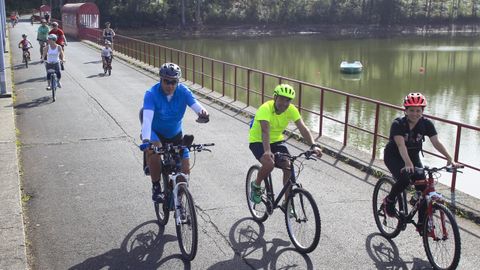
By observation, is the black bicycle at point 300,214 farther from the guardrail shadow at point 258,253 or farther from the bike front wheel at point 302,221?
the guardrail shadow at point 258,253

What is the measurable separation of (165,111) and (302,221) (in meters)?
1.90

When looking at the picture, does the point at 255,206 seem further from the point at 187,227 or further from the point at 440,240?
the point at 440,240

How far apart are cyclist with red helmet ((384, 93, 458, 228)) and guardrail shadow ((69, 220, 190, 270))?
7.80ft

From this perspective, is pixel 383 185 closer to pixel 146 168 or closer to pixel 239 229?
pixel 239 229

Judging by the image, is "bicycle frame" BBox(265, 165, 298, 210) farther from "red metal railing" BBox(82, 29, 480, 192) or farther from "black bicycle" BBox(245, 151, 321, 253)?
"red metal railing" BBox(82, 29, 480, 192)

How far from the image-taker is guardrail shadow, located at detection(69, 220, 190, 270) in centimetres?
565

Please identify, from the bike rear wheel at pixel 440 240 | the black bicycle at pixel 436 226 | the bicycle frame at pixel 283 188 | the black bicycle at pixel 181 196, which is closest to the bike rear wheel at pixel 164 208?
the black bicycle at pixel 181 196

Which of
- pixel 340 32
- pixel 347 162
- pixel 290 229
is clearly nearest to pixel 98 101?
pixel 347 162

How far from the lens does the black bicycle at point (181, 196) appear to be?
5.51 metres

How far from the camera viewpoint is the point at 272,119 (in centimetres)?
617

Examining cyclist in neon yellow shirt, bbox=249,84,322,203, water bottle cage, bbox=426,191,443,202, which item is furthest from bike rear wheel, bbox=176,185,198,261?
water bottle cage, bbox=426,191,443,202

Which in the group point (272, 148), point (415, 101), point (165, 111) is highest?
point (415, 101)

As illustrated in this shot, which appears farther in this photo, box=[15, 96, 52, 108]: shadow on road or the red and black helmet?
box=[15, 96, 52, 108]: shadow on road

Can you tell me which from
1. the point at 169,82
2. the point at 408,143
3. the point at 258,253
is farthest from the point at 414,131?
the point at 169,82
